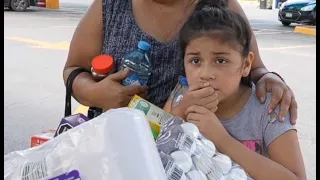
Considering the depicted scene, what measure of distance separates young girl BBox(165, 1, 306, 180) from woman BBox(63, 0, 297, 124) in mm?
139

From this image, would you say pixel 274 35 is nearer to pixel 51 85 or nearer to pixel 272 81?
pixel 51 85

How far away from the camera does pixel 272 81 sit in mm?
1682

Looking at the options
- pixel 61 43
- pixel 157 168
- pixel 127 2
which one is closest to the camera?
pixel 157 168

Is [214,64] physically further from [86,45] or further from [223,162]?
[86,45]

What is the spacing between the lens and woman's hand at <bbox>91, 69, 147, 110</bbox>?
165 cm

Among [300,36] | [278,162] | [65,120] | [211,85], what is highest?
[211,85]

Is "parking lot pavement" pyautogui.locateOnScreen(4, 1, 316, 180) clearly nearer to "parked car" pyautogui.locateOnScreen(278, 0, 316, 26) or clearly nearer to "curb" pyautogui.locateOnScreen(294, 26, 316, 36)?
"curb" pyautogui.locateOnScreen(294, 26, 316, 36)

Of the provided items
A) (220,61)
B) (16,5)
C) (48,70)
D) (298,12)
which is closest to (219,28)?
(220,61)

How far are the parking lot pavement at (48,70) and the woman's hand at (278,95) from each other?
3.86 feet

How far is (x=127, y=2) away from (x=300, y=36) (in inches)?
442

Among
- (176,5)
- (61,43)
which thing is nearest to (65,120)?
(176,5)

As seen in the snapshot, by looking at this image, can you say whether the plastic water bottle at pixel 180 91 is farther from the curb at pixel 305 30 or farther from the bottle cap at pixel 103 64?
the curb at pixel 305 30

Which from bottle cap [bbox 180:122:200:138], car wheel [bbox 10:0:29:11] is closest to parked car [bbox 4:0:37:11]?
car wheel [bbox 10:0:29:11]

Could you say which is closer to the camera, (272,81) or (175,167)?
(175,167)
